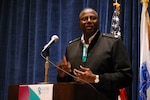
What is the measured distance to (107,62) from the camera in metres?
2.16

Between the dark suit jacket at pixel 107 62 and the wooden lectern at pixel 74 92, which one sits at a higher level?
the dark suit jacket at pixel 107 62

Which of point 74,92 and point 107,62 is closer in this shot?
point 74,92

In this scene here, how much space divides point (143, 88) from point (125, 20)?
1.01m

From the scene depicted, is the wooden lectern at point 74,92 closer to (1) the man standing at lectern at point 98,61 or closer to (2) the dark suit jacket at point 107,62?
(1) the man standing at lectern at point 98,61

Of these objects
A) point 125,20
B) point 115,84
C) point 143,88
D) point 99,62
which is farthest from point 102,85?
point 125,20

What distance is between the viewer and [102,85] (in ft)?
6.31

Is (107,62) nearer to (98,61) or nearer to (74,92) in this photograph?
(98,61)

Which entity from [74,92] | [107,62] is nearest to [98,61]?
[107,62]

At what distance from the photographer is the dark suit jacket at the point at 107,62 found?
1.96 m

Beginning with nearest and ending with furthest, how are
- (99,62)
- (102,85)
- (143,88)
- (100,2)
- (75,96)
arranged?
1. (75,96)
2. (102,85)
3. (99,62)
4. (143,88)
5. (100,2)

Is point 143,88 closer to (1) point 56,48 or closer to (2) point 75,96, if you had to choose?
(2) point 75,96

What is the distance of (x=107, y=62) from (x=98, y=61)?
0.22 ft

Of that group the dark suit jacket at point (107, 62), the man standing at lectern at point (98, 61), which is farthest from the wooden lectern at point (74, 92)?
the dark suit jacket at point (107, 62)

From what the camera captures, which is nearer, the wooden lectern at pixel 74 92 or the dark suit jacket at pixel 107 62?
the wooden lectern at pixel 74 92
